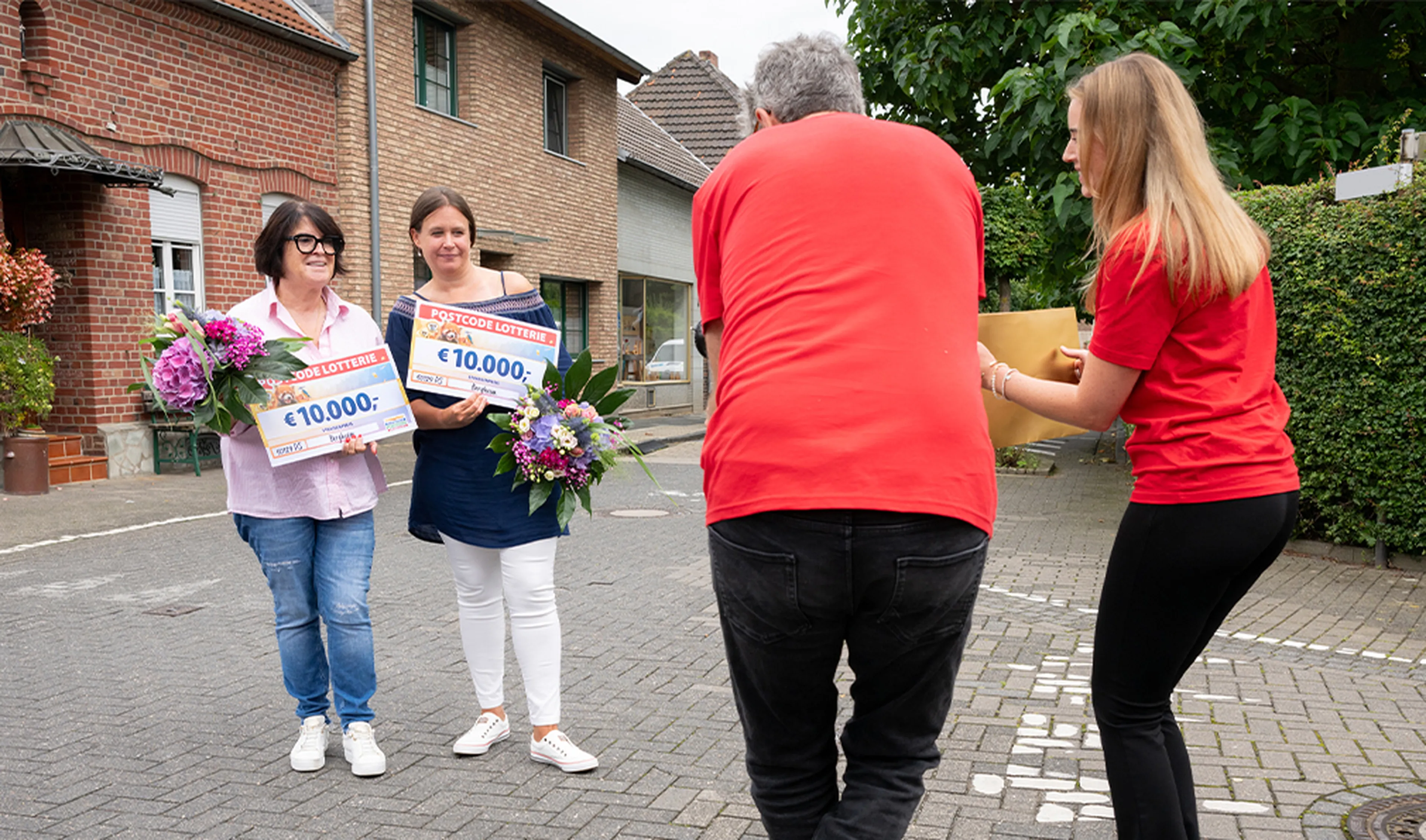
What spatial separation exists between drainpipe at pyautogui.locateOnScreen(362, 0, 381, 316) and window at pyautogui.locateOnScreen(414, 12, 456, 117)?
1238 mm

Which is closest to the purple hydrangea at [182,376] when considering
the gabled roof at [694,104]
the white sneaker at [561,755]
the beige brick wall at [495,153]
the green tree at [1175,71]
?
the white sneaker at [561,755]

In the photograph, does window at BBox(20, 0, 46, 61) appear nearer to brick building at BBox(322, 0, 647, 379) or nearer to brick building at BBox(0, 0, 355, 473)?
brick building at BBox(0, 0, 355, 473)

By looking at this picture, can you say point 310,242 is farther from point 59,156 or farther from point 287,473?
point 59,156

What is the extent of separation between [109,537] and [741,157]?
8183 millimetres

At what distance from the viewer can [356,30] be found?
1535 centimetres

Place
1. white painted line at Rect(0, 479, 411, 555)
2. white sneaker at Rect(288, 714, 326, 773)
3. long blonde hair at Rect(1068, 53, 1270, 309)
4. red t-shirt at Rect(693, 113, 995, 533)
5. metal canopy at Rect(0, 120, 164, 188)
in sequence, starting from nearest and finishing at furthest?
red t-shirt at Rect(693, 113, 995, 533)
long blonde hair at Rect(1068, 53, 1270, 309)
white sneaker at Rect(288, 714, 326, 773)
white painted line at Rect(0, 479, 411, 555)
metal canopy at Rect(0, 120, 164, 188)

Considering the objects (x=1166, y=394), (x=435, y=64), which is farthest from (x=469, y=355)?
(x=435, y=64)

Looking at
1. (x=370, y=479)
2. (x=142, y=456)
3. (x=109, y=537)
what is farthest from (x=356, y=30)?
(x=370, y=479)

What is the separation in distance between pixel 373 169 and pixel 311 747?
12831 millimetres

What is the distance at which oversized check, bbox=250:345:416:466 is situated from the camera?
3.80 m

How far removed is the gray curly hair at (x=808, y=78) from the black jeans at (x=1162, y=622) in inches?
45.5

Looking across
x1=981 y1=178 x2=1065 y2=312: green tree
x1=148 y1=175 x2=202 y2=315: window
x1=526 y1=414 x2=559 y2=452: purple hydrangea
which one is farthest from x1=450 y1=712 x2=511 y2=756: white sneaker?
x1=981 y1=178 x2=1065 y2=312: green tree

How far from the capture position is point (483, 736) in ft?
13.4

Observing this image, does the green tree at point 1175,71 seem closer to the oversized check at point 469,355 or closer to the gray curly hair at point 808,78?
the oversized check at point 469,355
